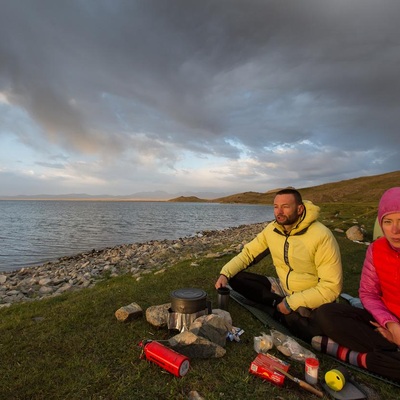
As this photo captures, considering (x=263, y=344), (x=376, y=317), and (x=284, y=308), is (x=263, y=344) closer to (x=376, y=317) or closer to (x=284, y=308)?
(x=284, y=308)

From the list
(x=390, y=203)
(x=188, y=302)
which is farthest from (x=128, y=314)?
(x=390, y=203)

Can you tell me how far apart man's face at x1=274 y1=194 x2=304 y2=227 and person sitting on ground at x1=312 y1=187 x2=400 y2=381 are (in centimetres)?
129

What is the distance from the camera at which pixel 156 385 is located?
375cm

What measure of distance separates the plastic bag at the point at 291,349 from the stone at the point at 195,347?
959 millimetres

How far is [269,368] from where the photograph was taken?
3953mm

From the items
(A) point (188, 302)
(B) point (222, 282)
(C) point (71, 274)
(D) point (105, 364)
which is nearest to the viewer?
(D) point (105, 364)

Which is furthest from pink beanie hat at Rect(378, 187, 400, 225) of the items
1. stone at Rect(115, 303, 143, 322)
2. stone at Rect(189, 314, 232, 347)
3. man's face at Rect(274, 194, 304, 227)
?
stone at Rect(115, 303, 143, 322)

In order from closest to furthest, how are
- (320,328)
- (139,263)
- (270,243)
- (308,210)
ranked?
(320,328) → (308,210) → (270,243) → (139,263)

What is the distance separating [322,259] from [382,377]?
6.03 feet

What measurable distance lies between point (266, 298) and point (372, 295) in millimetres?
2098

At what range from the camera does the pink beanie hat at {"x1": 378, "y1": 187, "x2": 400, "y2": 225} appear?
403 cm

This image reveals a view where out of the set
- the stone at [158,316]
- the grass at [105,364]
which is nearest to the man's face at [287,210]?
the grass at [105,364]

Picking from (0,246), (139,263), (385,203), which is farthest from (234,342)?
(0,246)

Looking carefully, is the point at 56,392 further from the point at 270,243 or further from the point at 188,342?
the point at 270,243
